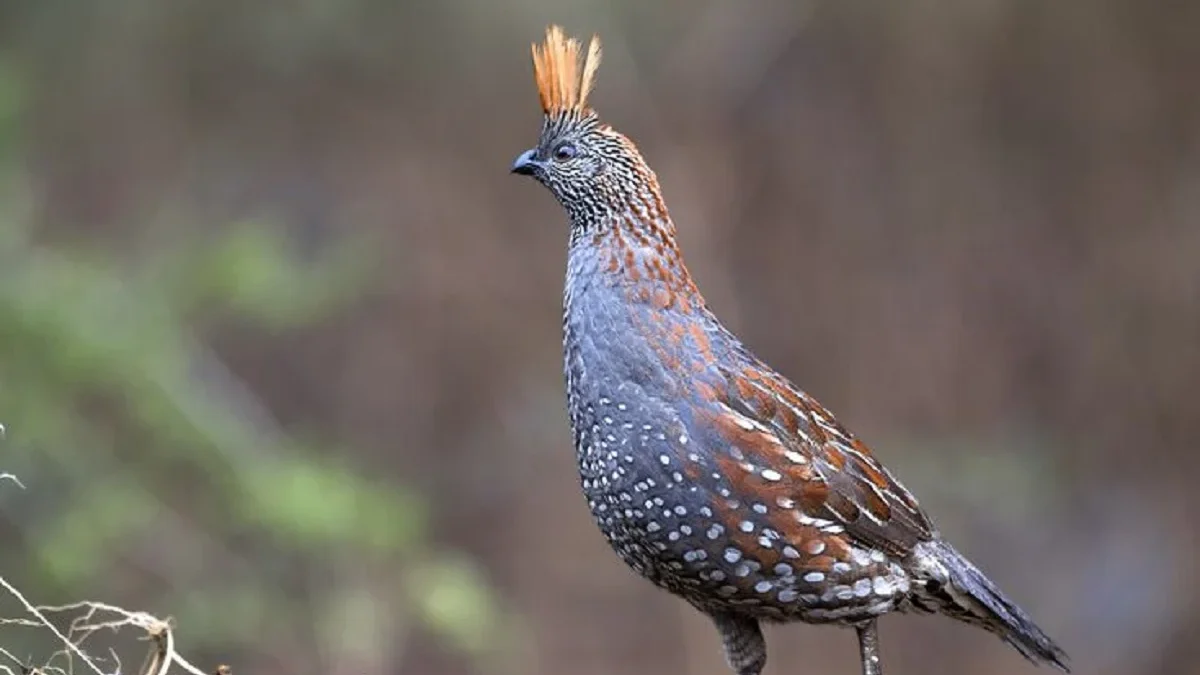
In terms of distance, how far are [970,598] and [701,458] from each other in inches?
40.4

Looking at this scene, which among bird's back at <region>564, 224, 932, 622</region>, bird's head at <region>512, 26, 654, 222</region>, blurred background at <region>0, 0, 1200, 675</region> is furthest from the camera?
blurred background at <region>0, 0, 1200, 675</region>

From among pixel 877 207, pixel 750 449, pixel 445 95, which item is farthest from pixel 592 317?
pixel 445 95

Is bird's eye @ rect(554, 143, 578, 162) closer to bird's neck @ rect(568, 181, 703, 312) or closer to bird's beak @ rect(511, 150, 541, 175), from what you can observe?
→ bird's beak @ rect(511, 150, 541, 175)

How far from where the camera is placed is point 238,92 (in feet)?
38.5

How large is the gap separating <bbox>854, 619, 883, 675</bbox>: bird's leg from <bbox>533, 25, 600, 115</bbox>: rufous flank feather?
1.80 metres

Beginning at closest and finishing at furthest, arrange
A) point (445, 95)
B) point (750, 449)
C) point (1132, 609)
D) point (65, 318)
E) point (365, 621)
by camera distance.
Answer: point (750, 449) → point (65, 318) → point (365, 621) → point (1132, 609) → point (445, 95)

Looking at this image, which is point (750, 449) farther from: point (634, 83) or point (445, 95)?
point (445, 95)

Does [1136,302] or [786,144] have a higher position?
[786,144]

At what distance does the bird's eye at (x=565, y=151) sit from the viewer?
5.00 m

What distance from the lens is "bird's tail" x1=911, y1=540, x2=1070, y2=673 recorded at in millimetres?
4902

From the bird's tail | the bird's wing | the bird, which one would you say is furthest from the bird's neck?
the bird's tail

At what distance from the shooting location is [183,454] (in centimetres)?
629

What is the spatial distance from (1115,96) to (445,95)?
4.90 metres

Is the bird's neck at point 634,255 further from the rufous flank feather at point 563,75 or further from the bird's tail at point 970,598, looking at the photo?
the bird's tail at point 970,598
